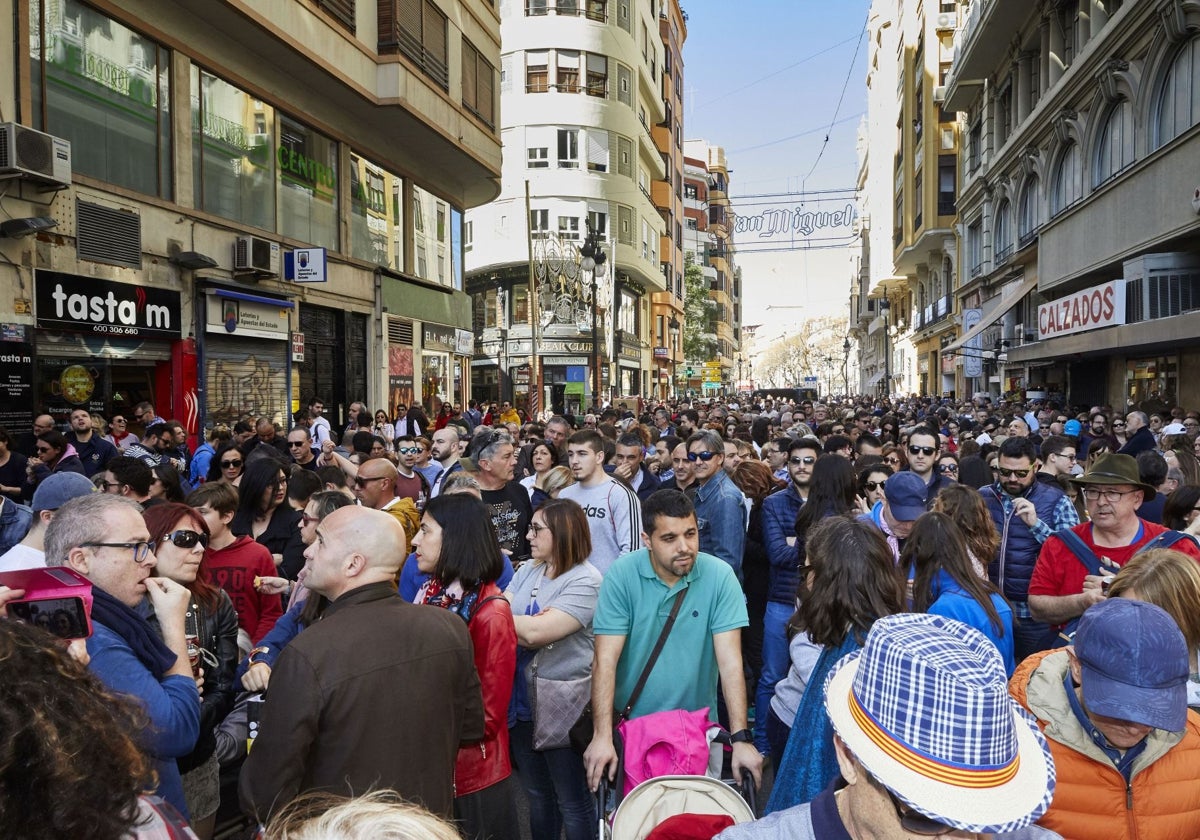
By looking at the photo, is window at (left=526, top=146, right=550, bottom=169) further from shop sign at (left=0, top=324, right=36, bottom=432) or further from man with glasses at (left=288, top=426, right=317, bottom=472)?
man with glasses at (left=288, top=426, right=317, bottom=472)

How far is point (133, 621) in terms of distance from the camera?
109 inches

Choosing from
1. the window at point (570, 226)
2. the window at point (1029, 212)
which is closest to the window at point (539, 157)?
the window at point (570, 226)

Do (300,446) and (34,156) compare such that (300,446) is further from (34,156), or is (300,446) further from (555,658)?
(555,658)

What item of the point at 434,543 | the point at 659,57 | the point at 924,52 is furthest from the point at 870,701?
the point at 659,57

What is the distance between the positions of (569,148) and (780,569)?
40.0 m

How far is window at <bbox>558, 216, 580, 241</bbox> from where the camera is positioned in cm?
4297

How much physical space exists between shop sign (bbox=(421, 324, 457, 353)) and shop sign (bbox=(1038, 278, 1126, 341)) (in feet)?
58.1

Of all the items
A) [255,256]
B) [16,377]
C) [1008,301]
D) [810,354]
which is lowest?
[16,377]

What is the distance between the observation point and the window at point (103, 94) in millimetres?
12047

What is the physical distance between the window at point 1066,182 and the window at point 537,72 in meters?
24.3

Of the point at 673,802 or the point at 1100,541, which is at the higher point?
the point at 1100,541

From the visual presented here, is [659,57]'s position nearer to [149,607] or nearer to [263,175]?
[263,175]

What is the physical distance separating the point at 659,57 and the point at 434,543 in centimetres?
5743

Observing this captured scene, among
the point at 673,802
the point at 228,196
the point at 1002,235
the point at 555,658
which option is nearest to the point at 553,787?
the point at 555,658
